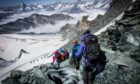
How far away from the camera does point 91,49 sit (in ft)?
15.7

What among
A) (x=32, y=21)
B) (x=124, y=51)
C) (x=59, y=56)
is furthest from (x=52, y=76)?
(x=32, y=21)

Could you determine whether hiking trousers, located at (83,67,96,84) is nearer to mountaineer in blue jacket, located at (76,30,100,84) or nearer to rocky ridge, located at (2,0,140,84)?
mountaineer in blue jacket, located at (76,30,100,84)

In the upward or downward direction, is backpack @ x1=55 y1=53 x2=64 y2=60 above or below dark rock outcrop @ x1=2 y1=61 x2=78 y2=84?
above

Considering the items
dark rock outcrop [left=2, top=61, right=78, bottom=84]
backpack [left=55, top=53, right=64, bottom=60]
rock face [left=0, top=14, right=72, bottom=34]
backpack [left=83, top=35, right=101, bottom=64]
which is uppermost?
backpack [left=83, top=35, right=101, bottom=64]

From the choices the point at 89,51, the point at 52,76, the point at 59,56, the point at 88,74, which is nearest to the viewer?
the point at 89,51

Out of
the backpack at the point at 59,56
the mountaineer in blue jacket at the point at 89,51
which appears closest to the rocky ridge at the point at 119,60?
the backpack at the point at 59,56

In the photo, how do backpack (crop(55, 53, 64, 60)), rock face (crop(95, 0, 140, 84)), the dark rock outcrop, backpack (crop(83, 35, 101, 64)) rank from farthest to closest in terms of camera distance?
backpack (crop(55, 53, 64, 60)) → the dark rock outcrop → rock face (crop(95, 0, 140, 84)) → backpack (crop(83, 35, 101, 64))

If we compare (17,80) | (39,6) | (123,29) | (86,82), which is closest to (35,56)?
(39,6)

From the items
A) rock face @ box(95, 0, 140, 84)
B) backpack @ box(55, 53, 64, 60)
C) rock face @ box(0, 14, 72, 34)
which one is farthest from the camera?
rock face @ box(0, 14, 72, 34)

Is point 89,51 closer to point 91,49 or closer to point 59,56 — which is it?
point 91,49

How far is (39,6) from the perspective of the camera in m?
27.8

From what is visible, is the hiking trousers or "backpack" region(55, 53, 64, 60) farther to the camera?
"backpack" region(55, 53, 64, 60)

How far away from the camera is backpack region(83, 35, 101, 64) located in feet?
15.7

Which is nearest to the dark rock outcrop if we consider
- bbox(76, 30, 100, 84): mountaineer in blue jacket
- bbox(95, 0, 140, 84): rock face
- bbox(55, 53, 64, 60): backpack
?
bbox(55, 53, 64, 60): backpack
